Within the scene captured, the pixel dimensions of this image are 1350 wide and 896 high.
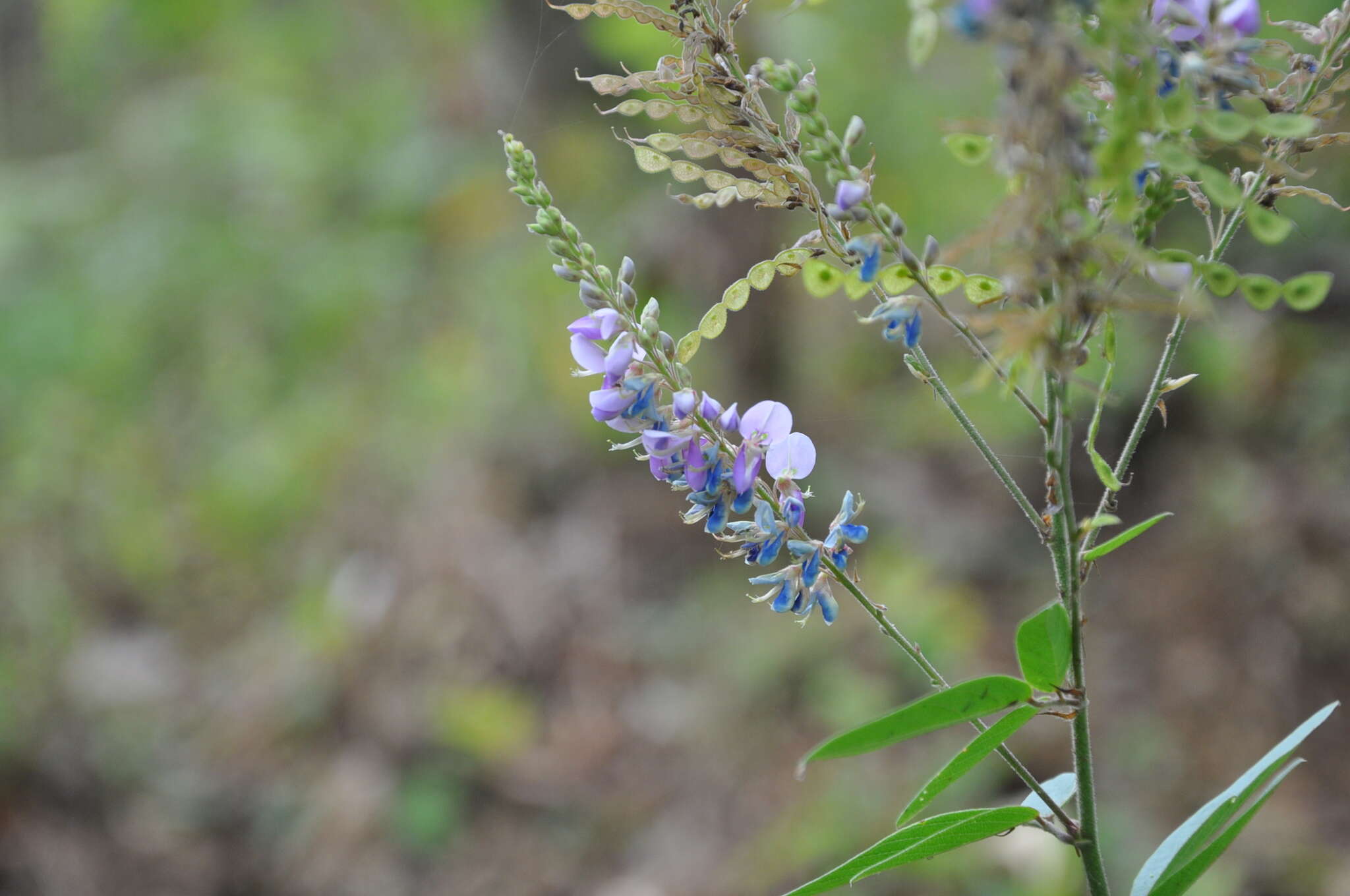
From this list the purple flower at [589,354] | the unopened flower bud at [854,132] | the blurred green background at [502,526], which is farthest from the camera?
the blurred green background at [502,526]

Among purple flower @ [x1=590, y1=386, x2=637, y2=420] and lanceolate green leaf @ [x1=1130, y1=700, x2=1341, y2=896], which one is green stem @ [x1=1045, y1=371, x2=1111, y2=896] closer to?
lanceolate green leaf @ [x1=1130, y1=700, x2=1341, y2=896]

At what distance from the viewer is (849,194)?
2.40 ft

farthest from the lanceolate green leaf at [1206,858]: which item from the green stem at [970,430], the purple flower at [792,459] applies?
the purple flower at [792,459]

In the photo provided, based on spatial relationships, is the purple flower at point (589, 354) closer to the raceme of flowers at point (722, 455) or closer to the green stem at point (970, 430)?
the raceme of flowers at point (722, 455)

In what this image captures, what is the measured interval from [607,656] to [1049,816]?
3.16 m

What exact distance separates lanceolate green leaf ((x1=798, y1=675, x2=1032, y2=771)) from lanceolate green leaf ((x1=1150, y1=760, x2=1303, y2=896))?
8.3 inches

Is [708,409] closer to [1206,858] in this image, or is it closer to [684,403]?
[684,403]

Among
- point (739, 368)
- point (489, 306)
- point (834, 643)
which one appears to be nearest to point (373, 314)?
point (489, 306)

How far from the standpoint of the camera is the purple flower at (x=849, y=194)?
0.73 m

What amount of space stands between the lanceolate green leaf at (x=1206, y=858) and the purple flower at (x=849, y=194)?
545 millimetres

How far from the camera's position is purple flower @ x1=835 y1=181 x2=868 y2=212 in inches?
28.8

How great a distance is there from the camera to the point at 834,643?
3559 millimetres

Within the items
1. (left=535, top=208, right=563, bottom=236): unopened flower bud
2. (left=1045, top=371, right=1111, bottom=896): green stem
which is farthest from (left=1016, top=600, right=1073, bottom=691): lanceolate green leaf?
(left=535, top=208, right=563, bottom=236): unopened flower bud

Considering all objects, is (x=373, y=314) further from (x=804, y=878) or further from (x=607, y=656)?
(x=804, y=878)
